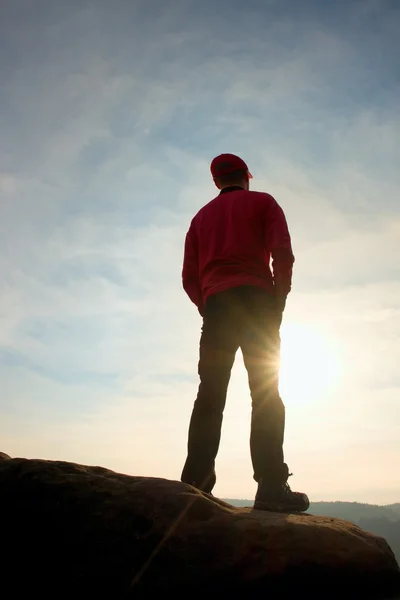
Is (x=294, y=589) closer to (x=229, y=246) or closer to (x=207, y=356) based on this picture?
(x=207, y=356)

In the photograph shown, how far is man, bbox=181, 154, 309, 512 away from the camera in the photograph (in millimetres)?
4195

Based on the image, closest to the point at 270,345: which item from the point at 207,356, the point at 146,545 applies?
the point at 207,356

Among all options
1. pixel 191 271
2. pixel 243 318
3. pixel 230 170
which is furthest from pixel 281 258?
pixel 230 170

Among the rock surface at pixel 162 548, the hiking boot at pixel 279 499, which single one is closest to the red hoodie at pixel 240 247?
the hiking boot at pixel 279 499

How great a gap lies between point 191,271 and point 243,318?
1073mm

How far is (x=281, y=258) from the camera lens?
15.0 feet

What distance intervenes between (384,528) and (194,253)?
17913 centimetres

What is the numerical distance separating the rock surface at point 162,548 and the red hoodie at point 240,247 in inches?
86.6

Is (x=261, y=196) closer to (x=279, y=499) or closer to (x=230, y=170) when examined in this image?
(x=230, y=170)

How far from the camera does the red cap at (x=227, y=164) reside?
530 cm

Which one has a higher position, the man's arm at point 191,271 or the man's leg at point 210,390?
the man's arm at point 191,271

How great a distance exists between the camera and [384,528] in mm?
155500

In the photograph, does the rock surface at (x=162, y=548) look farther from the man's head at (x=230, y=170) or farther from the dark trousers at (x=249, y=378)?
the man's head at (x=230, y=170)

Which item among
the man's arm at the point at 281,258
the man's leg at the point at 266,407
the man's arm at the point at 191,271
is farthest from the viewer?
the man's arm at the point at 191,271
